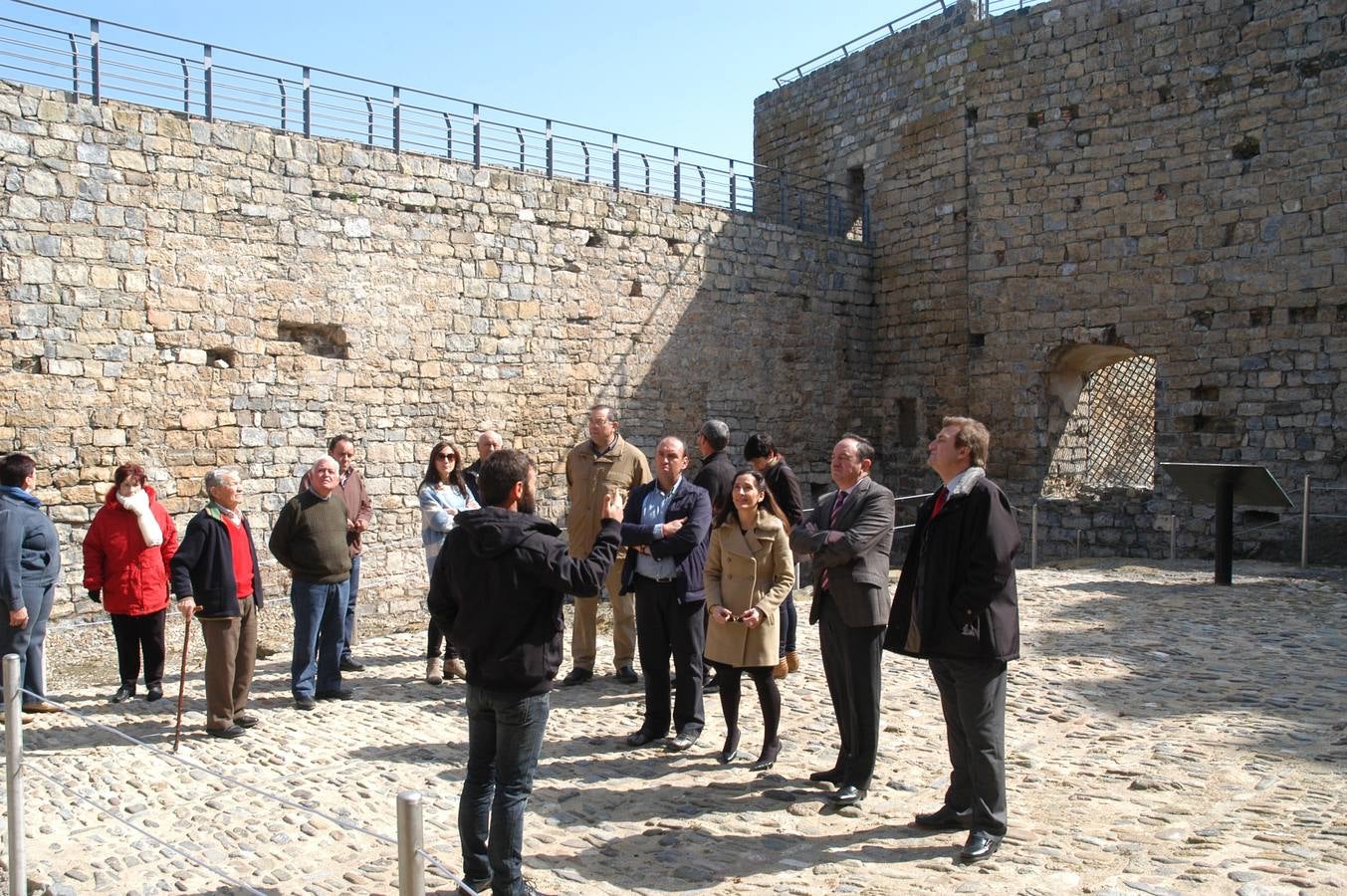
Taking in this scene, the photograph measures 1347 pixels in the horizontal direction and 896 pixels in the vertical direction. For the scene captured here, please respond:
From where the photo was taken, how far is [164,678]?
774cm

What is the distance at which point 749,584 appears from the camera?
204 inches

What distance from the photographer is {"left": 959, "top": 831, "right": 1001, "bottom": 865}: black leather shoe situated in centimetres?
402

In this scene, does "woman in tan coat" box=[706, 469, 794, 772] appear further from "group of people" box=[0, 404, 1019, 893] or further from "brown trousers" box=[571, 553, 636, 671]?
"brown trousers" box=[571, 553, 636, 671]

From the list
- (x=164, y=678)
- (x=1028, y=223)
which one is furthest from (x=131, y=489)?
(x=1028, y=223)

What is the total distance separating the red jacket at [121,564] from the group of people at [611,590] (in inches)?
0.5

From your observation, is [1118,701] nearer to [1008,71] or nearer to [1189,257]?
[1189,257]

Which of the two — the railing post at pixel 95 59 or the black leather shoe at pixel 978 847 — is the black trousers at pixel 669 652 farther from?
the railing post at pixel 95 59

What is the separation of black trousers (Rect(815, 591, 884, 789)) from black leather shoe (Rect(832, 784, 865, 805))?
17 mm

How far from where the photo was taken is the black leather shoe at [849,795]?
4676 millimetres

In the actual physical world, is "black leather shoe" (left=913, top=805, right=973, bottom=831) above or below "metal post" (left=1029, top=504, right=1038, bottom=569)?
below

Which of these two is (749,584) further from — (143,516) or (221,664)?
(143,516)

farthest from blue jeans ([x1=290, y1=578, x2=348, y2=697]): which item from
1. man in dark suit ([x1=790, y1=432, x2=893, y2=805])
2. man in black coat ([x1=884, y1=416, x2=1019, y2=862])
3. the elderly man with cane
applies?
man in black coat ([x1=884, y1=416, x2=1019, y2=862])

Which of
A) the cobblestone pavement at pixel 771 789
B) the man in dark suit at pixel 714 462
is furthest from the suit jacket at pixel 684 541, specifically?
the cobblestone pavement at pixel 771 789

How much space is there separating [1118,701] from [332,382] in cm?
781
